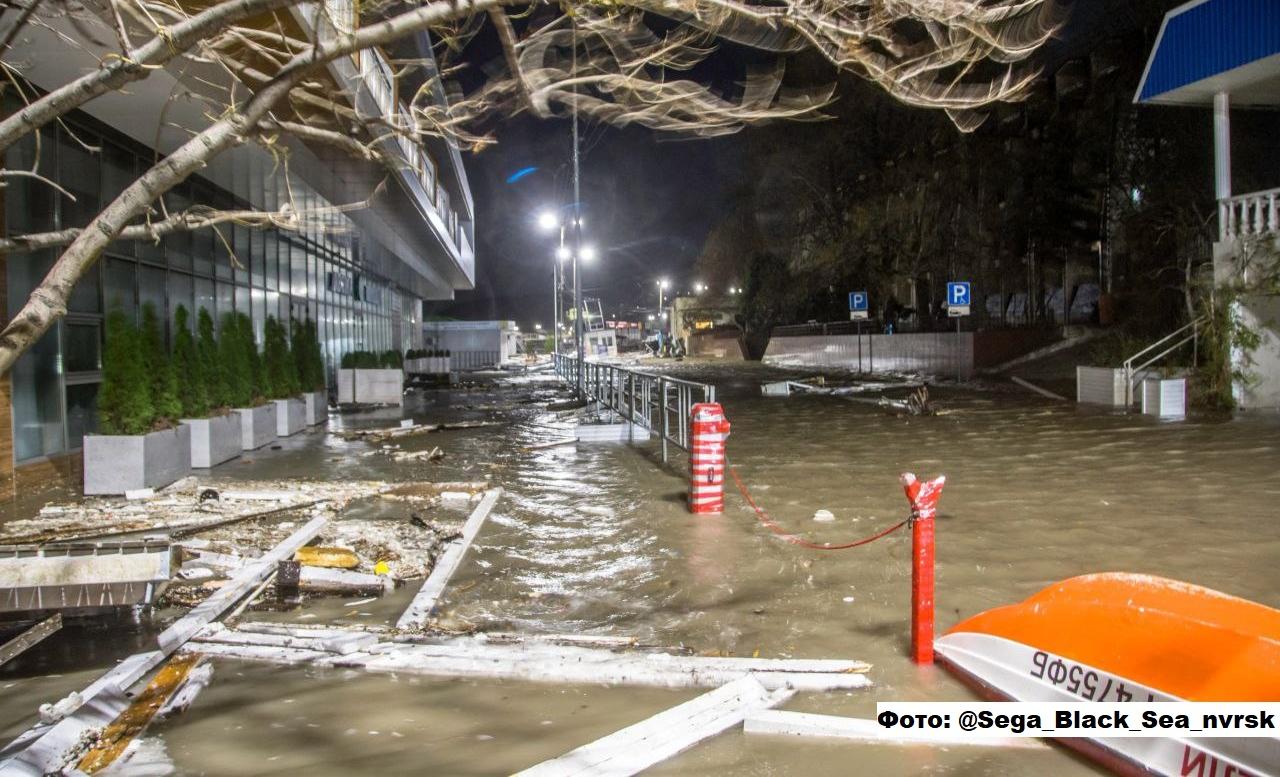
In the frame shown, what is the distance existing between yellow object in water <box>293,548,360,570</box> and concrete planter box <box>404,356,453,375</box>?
96.7ft

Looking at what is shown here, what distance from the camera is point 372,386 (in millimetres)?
23172

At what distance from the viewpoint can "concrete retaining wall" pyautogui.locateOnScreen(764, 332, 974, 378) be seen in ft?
102

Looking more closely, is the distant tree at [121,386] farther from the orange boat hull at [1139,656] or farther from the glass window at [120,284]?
the orange boat hull at [1139,656]

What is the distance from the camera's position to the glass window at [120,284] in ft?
39.0

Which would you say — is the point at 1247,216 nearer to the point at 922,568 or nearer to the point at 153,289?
the point at 922,568

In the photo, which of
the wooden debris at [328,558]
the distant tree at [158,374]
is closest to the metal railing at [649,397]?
the wooden debris at [328,558]

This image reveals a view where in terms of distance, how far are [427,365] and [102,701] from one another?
3719 cm

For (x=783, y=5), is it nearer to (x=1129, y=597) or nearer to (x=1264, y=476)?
(x=1129, y=597)

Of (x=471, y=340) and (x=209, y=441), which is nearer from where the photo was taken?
(x=209, y=441)

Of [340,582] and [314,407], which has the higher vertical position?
[314,407]


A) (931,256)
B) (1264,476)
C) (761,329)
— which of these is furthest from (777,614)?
(761,329)

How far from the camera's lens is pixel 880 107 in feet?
120

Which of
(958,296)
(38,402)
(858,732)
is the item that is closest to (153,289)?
(38,402)

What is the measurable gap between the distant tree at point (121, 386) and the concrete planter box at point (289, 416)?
5.15 meters
